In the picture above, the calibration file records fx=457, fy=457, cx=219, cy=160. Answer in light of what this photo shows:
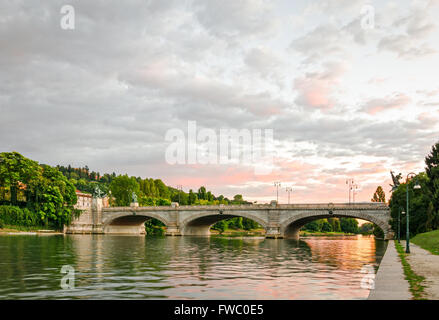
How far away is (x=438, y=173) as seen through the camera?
69.3 metres

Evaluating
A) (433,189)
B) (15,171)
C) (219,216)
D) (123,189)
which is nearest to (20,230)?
(15,171)

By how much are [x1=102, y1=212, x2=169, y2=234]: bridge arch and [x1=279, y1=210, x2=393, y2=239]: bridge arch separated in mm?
30262

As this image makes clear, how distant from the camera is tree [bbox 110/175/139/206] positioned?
148m

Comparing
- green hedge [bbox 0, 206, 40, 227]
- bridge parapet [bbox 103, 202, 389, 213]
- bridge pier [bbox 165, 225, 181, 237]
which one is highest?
bridge parapet [bbox 103, 202, 389, 213]

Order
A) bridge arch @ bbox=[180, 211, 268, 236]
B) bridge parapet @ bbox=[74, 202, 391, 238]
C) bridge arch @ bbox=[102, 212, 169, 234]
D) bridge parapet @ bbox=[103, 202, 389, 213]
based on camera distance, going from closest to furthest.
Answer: bridge parapet @ bbox=[103, 202, 389, 213] → bridge parapet @ bbox=[74, 202, 391, 238] → bridge arch @ bbox=[180, 211, 268, 236] → bridge arch @ bbox=[102, 212, 169, 234]

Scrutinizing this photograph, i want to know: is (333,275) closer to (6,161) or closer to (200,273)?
(200,273)

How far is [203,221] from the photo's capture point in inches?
4567

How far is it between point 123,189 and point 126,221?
23316 millimetres

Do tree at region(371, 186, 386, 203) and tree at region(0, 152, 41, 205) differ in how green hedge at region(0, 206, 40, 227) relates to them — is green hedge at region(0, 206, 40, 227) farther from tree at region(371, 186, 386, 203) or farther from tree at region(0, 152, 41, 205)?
tree at region(371, 186, 386, 203)

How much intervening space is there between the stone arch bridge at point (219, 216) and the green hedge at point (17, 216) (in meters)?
16.3

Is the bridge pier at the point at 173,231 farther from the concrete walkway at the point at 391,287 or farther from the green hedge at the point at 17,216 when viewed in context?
the concrete walkway at the point at 391,287

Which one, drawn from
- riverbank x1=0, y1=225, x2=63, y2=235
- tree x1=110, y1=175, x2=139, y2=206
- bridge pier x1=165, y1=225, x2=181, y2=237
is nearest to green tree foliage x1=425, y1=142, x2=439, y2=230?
bridge pier x1=165, y1=225, x2=181, y2=237

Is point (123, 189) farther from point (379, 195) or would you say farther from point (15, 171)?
point (379, 195)

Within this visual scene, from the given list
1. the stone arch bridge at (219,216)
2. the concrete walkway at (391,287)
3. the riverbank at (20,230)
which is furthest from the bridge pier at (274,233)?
the concrete walkway at (391,287)
